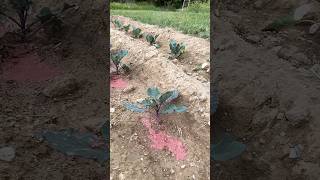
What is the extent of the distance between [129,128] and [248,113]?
773 millimetres

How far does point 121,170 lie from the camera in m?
2.80

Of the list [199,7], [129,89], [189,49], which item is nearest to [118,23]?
[189,49]

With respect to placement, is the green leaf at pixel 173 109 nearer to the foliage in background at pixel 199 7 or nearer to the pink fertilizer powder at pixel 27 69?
the pink fertilizer powder at pixel 27 69

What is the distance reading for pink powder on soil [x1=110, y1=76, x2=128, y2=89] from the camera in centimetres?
383

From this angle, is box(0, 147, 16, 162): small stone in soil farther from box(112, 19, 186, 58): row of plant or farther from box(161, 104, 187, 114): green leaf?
box(112, 19, 186, 58): row of plant

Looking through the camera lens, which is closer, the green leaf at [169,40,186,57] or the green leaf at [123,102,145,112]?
the green leaf at [123,102,145,112]

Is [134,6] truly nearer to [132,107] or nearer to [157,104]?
[132,107]

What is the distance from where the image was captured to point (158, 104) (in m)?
3.23

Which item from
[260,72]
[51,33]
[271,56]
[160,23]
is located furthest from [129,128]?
[160,23]

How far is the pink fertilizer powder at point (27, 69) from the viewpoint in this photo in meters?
3.85

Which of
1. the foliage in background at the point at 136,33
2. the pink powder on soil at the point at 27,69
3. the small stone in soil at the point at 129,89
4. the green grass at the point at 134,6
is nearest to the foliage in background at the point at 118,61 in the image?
the small stone in soil at the point at 129,89

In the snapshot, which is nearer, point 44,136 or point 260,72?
point 44,136

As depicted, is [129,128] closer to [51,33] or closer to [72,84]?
[72,84]

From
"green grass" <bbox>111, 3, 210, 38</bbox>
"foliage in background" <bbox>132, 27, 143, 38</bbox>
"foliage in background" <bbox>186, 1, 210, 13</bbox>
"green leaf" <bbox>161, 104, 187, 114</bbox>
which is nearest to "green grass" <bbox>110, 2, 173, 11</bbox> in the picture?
"foliage in background" <bbox>186, 1, 210, 13</bbox>
